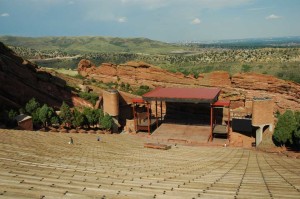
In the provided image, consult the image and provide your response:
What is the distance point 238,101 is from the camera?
53.8 m

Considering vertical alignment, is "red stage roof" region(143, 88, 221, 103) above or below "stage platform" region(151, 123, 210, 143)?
above

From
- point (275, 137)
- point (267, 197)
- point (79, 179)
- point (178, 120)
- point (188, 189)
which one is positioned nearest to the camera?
point (267, 197)

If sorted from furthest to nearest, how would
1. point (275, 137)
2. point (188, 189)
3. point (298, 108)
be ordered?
point (298, 108) < point (275, 137) < point (188, 189)

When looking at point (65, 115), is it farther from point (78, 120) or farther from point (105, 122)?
point (105, 122)

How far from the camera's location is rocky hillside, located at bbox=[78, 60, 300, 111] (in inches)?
2136

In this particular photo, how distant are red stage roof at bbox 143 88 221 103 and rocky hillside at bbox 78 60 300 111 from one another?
16.5m

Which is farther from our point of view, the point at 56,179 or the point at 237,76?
the point at 237,76

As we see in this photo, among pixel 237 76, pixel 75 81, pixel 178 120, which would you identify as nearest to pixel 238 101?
pixel 237 76

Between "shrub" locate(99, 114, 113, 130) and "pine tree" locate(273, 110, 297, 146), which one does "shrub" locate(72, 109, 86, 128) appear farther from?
"pine tree" locate(273, 110, 297, 146)

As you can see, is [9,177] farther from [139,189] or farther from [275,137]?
[275,137]

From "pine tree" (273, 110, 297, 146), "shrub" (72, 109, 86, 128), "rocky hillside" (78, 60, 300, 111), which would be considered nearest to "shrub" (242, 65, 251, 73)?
"rocky hillside" (78, 60, 300, 111)

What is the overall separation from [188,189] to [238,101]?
157 ft

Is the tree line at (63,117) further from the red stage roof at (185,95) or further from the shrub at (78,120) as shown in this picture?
the red stage roof at (185,95)

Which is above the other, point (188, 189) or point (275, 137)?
point (188, 189)
